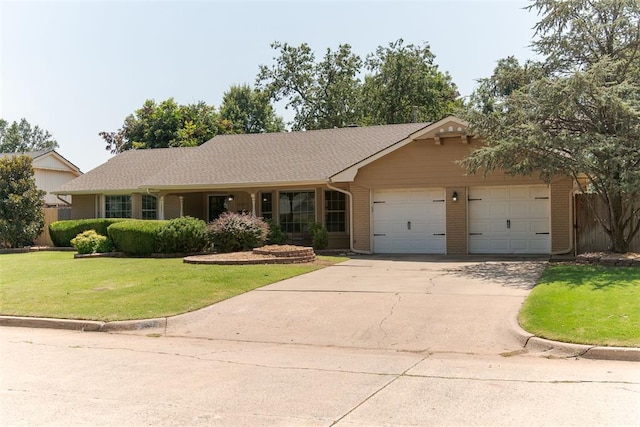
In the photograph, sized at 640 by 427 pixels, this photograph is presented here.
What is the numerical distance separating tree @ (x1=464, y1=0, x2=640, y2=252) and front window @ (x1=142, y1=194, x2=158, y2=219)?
15.0 metres

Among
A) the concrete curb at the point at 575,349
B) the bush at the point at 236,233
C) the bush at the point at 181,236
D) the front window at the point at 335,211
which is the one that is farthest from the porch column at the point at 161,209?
the concrete curb at the point at 575,349

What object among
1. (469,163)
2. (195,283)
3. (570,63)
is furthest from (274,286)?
(570,63)

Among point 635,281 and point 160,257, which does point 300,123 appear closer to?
point 160,257

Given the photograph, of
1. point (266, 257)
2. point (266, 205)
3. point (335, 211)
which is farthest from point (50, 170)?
point (266, 257)

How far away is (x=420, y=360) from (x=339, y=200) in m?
14.9

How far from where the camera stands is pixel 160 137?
1777 inches

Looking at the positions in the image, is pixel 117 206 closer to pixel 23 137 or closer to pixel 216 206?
pixel 216 206

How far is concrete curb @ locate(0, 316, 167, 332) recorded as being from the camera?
10.0m

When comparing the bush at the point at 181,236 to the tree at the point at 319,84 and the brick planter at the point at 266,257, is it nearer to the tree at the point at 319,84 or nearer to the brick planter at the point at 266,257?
the brick planter at the point at 266,257

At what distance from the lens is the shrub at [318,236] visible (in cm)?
2089

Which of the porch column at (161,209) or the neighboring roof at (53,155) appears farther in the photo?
the neighboring roof at (53,155)

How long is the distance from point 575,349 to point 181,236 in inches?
564

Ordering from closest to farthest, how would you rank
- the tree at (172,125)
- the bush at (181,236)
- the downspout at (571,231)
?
the downspout at (571,231) < the bush at (181,236) < the tree at (172,125)

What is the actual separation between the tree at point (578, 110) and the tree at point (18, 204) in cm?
1909
